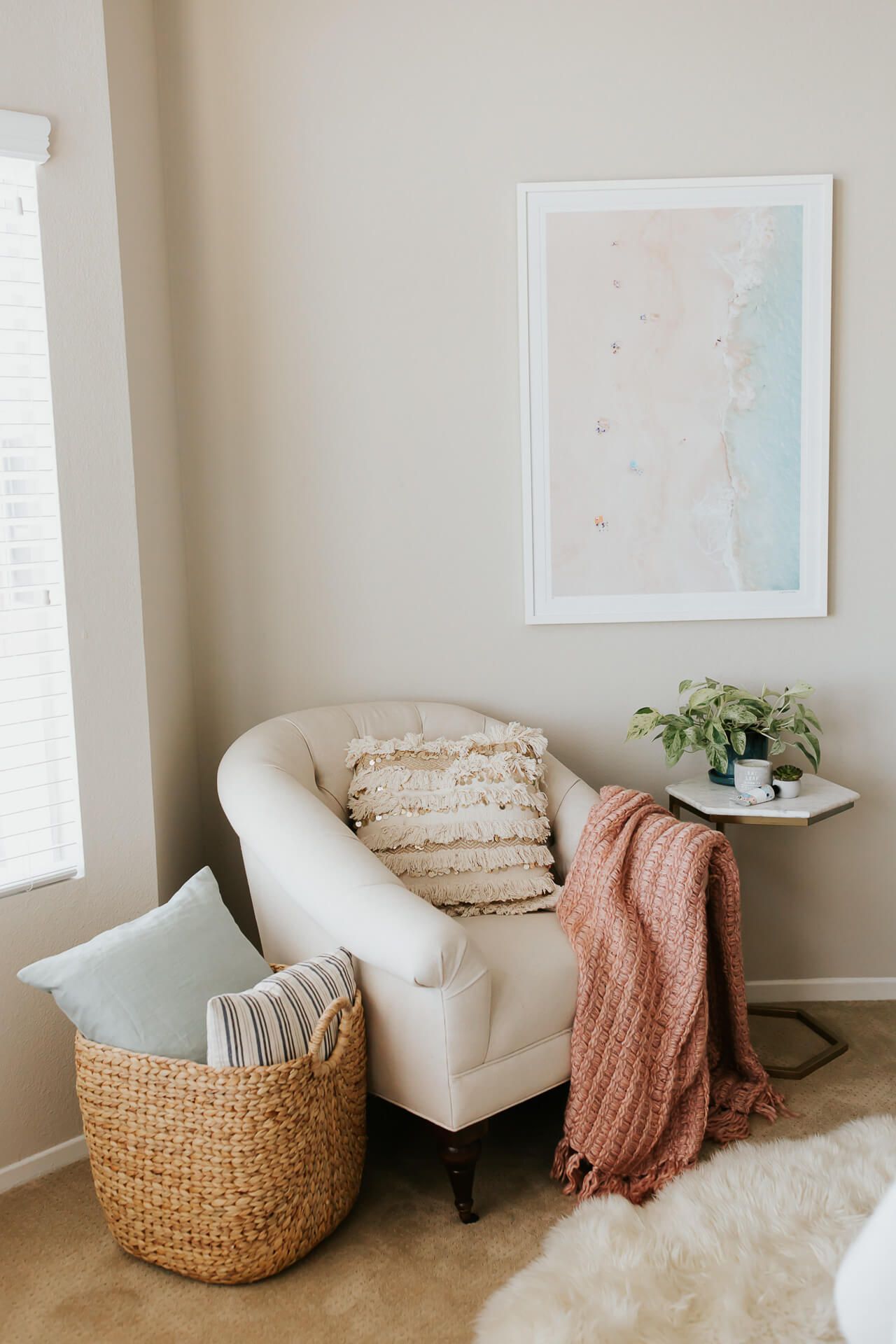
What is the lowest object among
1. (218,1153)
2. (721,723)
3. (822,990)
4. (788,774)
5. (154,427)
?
(822,990)

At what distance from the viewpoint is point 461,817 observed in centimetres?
225

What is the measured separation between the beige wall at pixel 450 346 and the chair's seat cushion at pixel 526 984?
32.1 inches

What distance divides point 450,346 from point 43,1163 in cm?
212

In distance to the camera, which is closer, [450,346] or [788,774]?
[788,774]

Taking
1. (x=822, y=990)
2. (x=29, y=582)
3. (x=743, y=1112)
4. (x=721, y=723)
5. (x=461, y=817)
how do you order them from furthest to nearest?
(x=822, y=990), (x=721, y=723), (x=461, y=817), (x=743, y=1112), (x=29, y=582)

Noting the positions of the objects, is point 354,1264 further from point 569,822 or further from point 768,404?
point 768,404

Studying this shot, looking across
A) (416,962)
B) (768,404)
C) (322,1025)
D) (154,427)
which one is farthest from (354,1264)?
(768,404)

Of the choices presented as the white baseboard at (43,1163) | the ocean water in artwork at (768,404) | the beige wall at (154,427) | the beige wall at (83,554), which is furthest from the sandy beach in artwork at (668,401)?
the white baseboard at (43,1163)

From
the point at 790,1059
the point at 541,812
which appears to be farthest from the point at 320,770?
the point at 790,1059

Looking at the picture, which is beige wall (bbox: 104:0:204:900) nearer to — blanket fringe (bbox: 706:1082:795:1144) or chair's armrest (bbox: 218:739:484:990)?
chair's armrest (bbox: 218:739:484:990)

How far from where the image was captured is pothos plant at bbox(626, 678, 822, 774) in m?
2.38

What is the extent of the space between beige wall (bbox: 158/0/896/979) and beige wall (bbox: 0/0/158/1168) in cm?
53

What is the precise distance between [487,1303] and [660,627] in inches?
65.3

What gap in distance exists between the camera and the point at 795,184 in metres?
2.51
